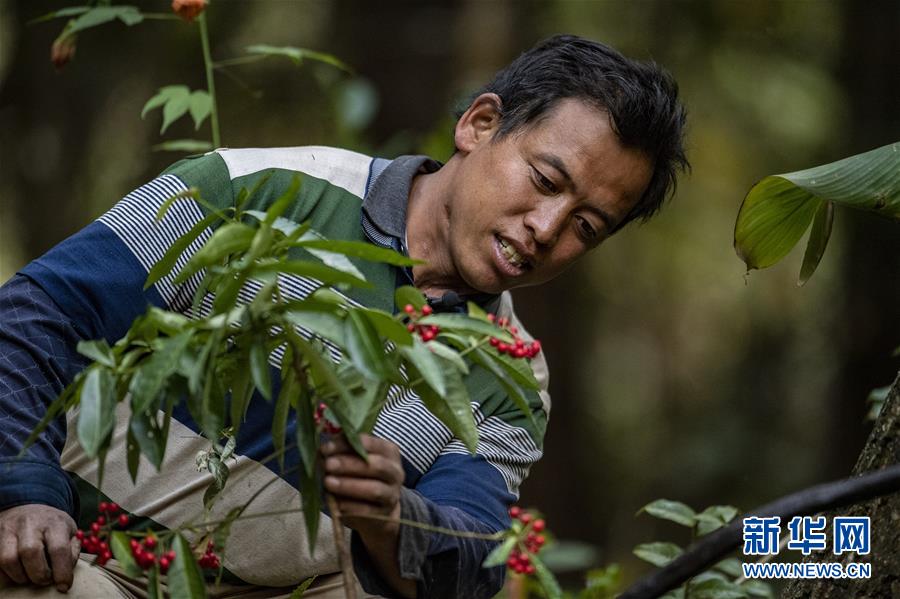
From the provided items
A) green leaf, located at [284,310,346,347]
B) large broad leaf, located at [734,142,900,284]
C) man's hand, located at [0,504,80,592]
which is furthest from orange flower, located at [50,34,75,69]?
green leaf, located at [284,310,346,347]

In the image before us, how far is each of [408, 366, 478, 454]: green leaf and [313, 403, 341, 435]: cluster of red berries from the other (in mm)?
98

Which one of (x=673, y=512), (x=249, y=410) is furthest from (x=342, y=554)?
(x=673, y=512)

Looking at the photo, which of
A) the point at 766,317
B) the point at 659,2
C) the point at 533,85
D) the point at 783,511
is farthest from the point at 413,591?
the point at 766,317

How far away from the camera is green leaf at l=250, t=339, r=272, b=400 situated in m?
1.14

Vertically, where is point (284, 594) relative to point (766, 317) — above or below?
above

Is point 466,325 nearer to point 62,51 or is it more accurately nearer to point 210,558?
point 210,558

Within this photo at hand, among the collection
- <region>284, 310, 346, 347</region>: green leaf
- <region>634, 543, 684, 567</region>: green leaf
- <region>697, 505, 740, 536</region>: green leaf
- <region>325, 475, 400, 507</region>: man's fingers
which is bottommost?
<region>634, 543, 684, 567</region>: green leaf

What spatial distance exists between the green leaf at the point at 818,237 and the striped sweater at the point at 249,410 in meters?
0.52

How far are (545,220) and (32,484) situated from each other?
90 cm

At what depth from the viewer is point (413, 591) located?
5.45 feet

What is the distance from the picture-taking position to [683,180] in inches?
285

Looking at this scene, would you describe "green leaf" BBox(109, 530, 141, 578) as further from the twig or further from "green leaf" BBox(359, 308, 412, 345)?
the twig

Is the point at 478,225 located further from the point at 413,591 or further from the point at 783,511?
the point at 783,511

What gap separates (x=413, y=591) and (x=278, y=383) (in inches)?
17.6
